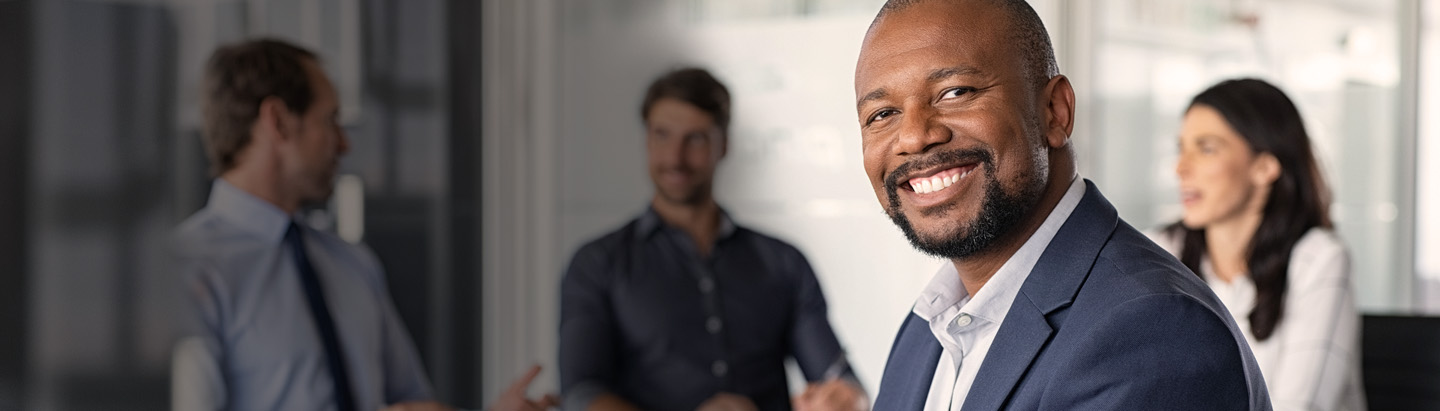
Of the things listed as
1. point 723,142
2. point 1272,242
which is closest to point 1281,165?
point 1272,242

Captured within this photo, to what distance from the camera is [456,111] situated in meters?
3.07

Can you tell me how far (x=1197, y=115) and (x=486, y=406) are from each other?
189 centimetres

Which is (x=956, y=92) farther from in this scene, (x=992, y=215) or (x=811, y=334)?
(x=811, y=334)

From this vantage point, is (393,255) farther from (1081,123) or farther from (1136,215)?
(1136,215)

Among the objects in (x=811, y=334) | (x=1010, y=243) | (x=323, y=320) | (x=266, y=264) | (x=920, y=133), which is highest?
(x=920, y=133)

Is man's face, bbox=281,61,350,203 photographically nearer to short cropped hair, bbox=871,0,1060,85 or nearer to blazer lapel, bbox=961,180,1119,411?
short cropped hair, bbox=871,0,1060,85

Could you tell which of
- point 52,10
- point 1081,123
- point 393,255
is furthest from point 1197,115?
point 52,10

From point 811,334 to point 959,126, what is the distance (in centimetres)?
130

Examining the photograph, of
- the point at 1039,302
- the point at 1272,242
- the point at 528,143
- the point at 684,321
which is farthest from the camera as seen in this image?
the point at 528,143

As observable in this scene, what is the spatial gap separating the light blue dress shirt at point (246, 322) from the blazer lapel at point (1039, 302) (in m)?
1.23

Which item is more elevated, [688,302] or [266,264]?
[266,264]

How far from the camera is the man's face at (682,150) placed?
8.24 ft

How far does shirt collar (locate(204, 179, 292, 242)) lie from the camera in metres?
1.99

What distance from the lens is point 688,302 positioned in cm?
244
